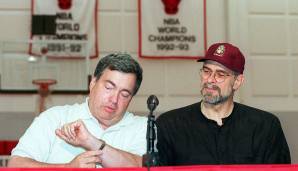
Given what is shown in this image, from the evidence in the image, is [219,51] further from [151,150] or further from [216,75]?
[151,150]

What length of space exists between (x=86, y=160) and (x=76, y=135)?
147 millimetres

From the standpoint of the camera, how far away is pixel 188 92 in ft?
24.8

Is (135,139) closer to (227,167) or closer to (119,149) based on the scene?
(119,149)

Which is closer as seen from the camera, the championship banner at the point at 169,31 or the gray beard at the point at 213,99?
the gray beard at the point at 213,99

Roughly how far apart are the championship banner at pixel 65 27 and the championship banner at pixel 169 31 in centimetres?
63

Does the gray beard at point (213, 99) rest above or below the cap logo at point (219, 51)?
below

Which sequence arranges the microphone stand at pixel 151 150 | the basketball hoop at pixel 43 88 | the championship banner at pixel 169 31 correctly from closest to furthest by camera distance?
the microphone stand at pixel 151 150
the basketball hoop at pixel 43 88
the championship banner at pixel 169 31

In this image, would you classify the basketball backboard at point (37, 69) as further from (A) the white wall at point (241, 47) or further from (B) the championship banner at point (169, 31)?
(B) the championship banner at point (169, 31)

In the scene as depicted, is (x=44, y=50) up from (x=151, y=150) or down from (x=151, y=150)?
up

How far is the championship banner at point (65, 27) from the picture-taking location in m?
7.23

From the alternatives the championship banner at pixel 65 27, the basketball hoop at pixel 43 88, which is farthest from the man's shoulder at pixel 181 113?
the championship banner at pixel 65 27

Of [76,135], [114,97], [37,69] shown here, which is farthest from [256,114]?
[37,69]

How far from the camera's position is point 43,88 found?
281 inches

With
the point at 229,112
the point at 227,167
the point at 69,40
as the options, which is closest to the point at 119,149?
the point at 227,167
